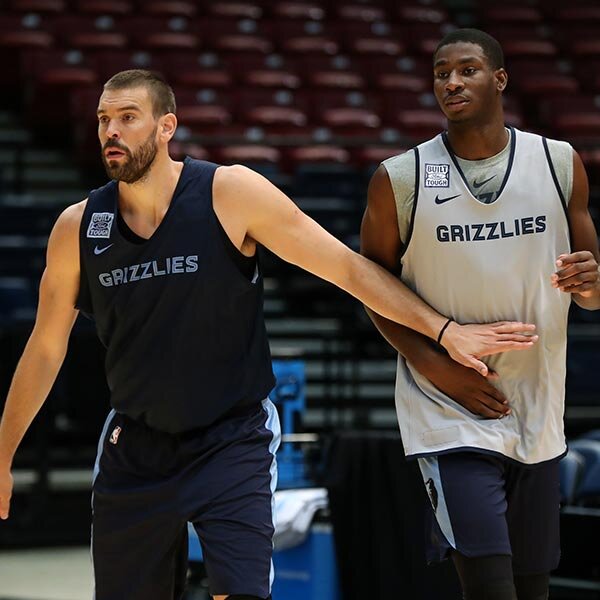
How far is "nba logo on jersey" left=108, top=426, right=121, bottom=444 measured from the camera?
3604mm

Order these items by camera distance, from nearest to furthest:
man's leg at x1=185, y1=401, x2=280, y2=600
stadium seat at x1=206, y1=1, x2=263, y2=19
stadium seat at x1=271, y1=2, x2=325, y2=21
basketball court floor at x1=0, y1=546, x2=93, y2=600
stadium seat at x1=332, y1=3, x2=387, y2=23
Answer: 1. man's leg at x1=185, y1=401, x2=280, y2=600
2. basketball court floor at x1=0, y1=546, x2=93, y2=600
3. stadium seat at x1=206, y1=1, x2=263, y2=19
4. stadium seat at x1=271, y1=2, x2=325, y2=21
5. stadium seat at x1=332, y1=3, x2=387, y2=23

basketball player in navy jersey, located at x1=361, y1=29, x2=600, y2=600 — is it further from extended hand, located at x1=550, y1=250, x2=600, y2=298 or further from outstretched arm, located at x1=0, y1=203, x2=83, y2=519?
outstretched arm, located at x1=0, y1=203, x2=83, y2=519

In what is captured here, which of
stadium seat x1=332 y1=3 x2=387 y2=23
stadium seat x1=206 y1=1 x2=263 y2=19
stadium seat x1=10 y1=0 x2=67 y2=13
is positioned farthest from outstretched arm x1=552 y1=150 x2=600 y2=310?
stadium seat x1=332 y1=3 x2=387 y2=23

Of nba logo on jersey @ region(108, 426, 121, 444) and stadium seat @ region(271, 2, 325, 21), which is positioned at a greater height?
stadium seat @ region(271, 2, 325, 21)

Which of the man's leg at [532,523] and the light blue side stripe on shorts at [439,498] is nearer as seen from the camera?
the light blue side stripe on shorts at [439,498]

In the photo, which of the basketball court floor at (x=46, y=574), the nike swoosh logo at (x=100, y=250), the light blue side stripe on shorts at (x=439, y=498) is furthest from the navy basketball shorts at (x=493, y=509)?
the basketball court floor at (x=46, y=574)

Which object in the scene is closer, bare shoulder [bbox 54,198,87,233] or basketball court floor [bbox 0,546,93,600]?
bare shoulder [bbox 54,198,87,233]

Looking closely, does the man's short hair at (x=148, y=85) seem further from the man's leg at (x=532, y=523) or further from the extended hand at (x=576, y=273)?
the man's leg at (x=532, y=523)

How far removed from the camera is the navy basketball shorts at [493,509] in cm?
348

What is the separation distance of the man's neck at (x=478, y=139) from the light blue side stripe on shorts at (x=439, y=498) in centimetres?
84

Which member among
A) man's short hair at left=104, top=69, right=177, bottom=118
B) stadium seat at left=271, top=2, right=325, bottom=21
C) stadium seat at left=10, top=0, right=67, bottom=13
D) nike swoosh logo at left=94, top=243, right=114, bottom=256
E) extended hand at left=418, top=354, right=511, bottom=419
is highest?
stadium seat at left=271, top=2, right=325, bottom=21

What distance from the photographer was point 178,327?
11.5 ft

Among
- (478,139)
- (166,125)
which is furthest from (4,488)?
(478,139)

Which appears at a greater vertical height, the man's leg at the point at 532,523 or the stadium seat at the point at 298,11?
the stadium seat at the point at 298,11
